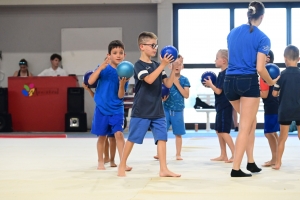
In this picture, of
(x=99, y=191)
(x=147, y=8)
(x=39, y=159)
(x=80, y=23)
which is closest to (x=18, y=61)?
(x=80, y=23)

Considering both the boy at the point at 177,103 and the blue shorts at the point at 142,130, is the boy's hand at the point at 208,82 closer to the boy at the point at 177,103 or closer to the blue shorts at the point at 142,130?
the boy at the point at 177,103

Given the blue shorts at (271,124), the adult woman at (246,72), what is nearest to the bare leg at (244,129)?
the adult woman at (246,72)

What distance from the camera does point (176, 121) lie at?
251 inches

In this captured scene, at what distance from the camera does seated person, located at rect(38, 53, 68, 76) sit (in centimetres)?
1323

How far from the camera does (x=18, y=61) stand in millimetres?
13891

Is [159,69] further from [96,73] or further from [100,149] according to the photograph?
[100,149]

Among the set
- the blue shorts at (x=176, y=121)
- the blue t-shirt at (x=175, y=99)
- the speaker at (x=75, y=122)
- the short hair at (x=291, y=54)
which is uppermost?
the short hair at (x=291, y=54)

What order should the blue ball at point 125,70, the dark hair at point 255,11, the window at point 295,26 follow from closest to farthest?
the dark hair at point 255,11 < the blue ball at point 125,70 < the window at point 295,26

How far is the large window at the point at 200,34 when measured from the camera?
13.6 m

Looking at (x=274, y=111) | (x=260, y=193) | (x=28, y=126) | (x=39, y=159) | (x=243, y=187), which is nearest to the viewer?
(x=260, y=193)

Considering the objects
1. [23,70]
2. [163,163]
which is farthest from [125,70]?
[23,70]

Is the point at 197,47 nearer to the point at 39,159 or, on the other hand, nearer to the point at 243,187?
the point at 39,159

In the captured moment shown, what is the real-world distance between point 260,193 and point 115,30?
10.4 metres

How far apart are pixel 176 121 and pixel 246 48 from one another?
215 cm
